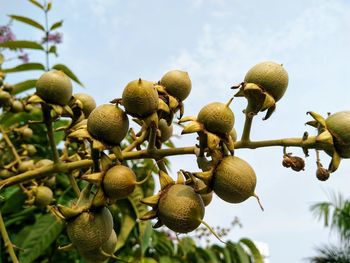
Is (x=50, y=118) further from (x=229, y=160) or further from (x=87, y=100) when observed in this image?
(x=229, y=160)

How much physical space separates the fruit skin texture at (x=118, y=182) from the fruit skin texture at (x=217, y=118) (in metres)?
0.26

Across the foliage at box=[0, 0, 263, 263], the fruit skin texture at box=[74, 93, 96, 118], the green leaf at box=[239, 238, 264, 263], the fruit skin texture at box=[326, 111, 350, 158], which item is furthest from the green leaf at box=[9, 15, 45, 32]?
the fruit skin texture at box=[326, 111, 350, 158]

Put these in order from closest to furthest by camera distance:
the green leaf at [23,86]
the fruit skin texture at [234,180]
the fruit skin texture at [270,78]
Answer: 1. the fruit skin texture at [234,180]
2. the fruit skin texture at [270,78]
3. the green leaf at [23,86]

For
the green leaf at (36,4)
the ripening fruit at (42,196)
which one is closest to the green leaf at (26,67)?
the green leaf at (36,4)

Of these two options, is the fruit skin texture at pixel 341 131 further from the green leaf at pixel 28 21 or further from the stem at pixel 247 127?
the green leaf at pixel 28 21

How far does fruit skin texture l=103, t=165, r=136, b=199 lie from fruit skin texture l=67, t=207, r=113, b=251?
80 mm

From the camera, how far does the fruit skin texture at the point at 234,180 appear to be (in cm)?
132

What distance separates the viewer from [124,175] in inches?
53.9

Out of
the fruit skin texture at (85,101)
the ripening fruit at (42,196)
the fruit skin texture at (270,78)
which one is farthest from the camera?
the ripening fruit at (42,196)

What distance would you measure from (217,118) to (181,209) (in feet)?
0.87

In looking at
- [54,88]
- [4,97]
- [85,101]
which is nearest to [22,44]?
[4,97]

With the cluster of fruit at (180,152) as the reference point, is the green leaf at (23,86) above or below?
below

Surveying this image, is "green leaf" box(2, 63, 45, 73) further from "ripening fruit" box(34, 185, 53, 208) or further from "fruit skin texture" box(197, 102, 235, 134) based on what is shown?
"fruit skin texture" box(197, 102, 235, 134)

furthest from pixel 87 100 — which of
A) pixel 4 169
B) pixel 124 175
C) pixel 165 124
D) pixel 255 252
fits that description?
pixel 255 252
